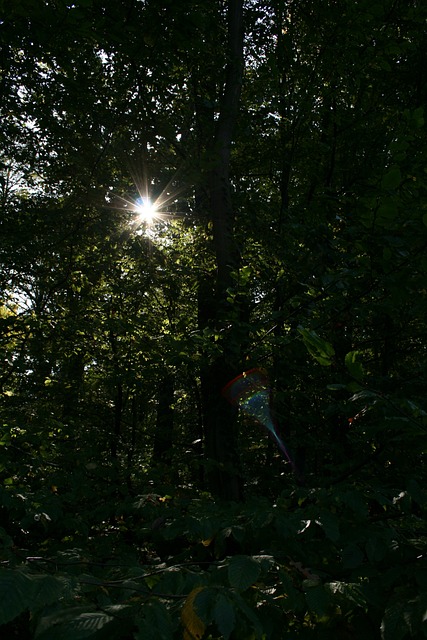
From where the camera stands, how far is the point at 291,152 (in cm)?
679

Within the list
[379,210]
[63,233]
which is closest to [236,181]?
[63,233]

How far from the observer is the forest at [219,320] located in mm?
1781

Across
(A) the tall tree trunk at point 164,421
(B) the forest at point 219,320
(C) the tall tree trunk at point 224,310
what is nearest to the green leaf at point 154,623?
(B) the forest at point 219,320

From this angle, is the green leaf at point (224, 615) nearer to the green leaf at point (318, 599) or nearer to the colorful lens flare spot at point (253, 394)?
the green leaf at point (318, 599)

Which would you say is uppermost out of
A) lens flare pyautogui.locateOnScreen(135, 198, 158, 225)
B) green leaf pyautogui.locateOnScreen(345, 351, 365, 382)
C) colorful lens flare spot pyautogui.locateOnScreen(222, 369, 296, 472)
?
lens flare pyautogui.locateOnScreen(135, 198, 158, 225)

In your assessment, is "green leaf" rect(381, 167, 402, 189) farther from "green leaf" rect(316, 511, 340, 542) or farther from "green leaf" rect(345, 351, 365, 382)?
"green leaf" rect(316, 511, 340, 542)

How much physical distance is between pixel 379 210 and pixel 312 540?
1.68m

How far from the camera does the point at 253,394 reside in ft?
15.5

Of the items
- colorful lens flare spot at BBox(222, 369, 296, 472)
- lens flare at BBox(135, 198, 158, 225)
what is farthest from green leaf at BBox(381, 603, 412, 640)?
lens flare at BBox(135, 198, 158, 225)

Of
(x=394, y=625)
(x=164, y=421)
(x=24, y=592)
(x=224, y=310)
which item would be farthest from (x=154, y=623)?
(x=164, y=421)

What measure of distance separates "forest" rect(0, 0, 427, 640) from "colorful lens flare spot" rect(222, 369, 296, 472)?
0.03 meters

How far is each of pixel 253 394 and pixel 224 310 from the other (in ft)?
2.95

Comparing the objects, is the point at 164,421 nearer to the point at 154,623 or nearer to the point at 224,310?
the point at 224,310

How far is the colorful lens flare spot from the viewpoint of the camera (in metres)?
4.72
